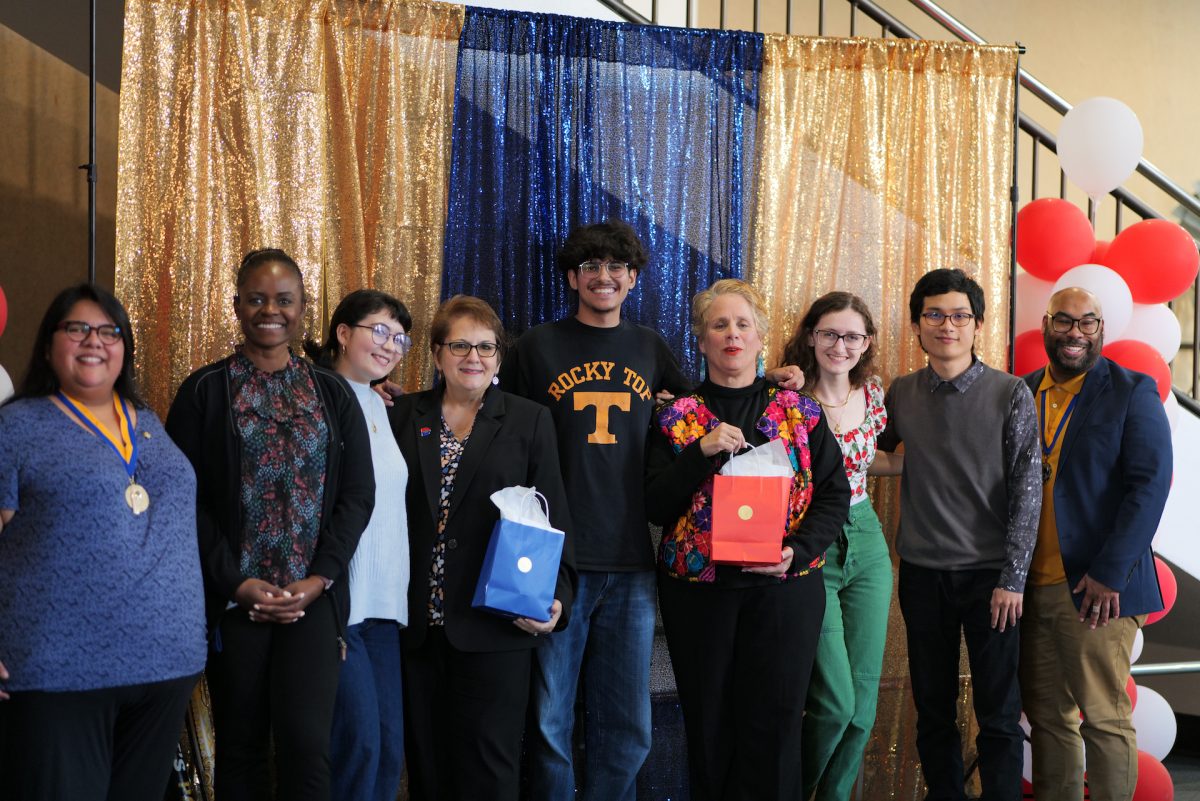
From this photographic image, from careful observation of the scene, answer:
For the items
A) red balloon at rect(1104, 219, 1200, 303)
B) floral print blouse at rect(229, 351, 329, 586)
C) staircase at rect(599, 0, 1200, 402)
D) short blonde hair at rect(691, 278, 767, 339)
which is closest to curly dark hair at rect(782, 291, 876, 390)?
short blonde hair at rect(691, 278, 767, 339)

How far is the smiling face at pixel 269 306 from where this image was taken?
2.73m

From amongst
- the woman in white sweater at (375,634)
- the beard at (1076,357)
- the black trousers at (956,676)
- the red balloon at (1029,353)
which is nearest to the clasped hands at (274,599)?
the woman in white sweater at (375,634)

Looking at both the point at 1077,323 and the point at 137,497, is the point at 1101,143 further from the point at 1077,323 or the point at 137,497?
the point at 137,497

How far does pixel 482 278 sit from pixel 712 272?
85 cm

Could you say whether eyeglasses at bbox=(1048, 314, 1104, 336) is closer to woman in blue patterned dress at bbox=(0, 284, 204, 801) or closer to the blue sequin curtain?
the blue sequin curtain

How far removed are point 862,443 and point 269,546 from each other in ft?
5.93

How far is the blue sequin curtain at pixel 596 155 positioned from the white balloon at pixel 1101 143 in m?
1.26

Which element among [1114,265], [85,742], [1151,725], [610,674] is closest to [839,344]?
[610,674]

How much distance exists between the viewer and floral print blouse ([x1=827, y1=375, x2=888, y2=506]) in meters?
3.41

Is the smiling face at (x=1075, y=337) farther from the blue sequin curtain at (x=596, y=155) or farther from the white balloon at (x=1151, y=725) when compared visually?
the white balloon at (x=1151, y=725)

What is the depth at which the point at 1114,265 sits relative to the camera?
13.8 ft

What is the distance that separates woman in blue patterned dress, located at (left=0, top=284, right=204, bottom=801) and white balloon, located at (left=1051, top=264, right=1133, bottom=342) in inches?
121

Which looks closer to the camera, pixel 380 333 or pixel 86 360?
pixel 86 360

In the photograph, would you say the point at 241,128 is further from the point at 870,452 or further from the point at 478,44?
the point at 870,452
